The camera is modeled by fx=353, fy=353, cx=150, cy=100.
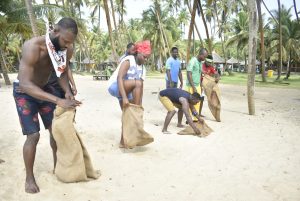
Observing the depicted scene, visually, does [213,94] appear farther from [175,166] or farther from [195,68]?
[175,166]

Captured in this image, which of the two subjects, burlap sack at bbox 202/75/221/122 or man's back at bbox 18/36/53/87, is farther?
burlap sack at bbox 202/75/221/122

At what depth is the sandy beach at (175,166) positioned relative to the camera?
3631mm

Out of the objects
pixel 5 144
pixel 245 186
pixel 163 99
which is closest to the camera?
pixel 245 186

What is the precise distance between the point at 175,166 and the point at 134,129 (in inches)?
33.3

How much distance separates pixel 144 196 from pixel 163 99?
11.4 feet

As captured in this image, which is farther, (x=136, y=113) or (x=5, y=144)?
(x=5, y=144)

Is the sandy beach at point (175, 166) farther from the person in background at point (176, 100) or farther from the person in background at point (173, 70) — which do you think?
the person in background at point (173, 70)

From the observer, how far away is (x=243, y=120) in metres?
8.41

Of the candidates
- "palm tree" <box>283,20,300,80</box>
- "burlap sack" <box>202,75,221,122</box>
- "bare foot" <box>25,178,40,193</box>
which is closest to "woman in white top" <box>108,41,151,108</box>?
"bare foot" <box>25,178,40,193</box>

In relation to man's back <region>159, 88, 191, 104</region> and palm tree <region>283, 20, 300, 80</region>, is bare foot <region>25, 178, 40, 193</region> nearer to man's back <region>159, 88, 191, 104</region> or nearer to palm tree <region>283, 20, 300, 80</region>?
man's back <region>159, 88, 191, 104</region>

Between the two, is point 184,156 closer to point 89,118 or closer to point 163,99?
point 163,99

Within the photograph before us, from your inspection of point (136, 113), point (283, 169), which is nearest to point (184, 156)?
point (136, 113)

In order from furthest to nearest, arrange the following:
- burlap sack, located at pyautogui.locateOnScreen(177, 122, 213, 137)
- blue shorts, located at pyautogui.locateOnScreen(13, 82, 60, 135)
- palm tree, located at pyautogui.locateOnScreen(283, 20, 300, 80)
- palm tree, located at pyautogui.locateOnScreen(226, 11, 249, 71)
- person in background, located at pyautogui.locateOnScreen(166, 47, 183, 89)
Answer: palm tree, located at pyautogui.locateOnScreen(226, 11, 249, 71) < palm tree, located at pyautogui.locateOnScreen(283, 20, 300, 80) < person in background, located at pyautogui.locateOnScreen(166, 47, 183, 89) < burlap sack, located at pyautogui.locateOnScreen(177, 122, 213, 137) < blue shorts, located at pyautogui.locateOnScreen(13, 82, 60, 135)

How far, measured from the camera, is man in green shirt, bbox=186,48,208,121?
7.52 m
